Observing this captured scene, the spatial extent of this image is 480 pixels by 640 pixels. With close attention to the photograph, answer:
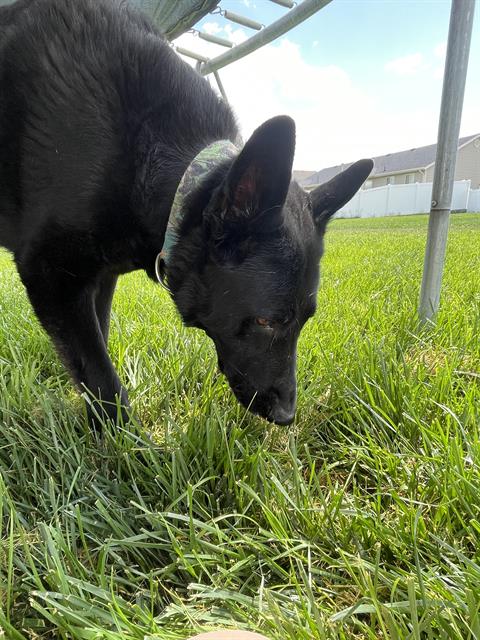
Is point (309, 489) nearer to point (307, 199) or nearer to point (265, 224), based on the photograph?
point (265, 224)

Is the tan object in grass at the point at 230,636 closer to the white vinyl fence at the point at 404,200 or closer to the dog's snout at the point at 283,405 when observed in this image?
the dog's snout at the point at 283,405

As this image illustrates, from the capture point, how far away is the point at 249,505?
1096 millimetres

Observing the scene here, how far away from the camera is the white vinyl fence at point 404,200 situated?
29.2 meters

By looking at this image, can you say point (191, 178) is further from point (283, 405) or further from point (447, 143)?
point (447, 143)

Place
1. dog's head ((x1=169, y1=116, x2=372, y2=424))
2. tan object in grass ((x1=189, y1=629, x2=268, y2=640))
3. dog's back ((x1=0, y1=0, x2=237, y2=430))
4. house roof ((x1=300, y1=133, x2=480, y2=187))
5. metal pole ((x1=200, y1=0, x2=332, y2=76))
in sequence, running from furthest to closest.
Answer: house roof ((x1=300, y1=133, x2=480, y2=187))
metal pole ((x1=200, y1=0, x2=332, y2=76))
dog's back ((x1=0, y1=0, x2=237, y2=430))
dog's head ((x1=169, y1=116, x2=372, y2=424))
tan object in grass ((x1=189, y1=629, x2=268, y2=640))

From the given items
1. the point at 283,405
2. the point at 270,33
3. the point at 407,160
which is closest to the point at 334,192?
the point at 283,405

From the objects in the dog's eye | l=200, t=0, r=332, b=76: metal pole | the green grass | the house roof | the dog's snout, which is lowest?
the green grass

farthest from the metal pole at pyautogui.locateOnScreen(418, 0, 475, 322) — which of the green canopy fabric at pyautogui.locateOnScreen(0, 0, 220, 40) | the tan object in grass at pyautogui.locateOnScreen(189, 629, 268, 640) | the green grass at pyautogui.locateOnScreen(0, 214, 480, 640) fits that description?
the tan object in grass at pyautogui.locateOnScreen(189, 629, 268, 640)

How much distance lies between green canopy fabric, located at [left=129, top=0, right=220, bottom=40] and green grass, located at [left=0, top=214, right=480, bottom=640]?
1811mm

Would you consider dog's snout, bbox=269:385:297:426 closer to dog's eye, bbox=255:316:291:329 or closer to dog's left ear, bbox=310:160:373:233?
dog's eye, bbox=255:316:291:329

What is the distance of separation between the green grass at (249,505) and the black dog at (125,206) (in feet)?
0.65

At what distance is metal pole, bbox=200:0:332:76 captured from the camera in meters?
2.75

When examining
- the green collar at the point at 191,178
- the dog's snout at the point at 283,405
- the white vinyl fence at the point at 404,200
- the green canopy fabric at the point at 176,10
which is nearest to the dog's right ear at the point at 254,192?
the green collar at the point at 191,178

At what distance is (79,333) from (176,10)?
192cm
